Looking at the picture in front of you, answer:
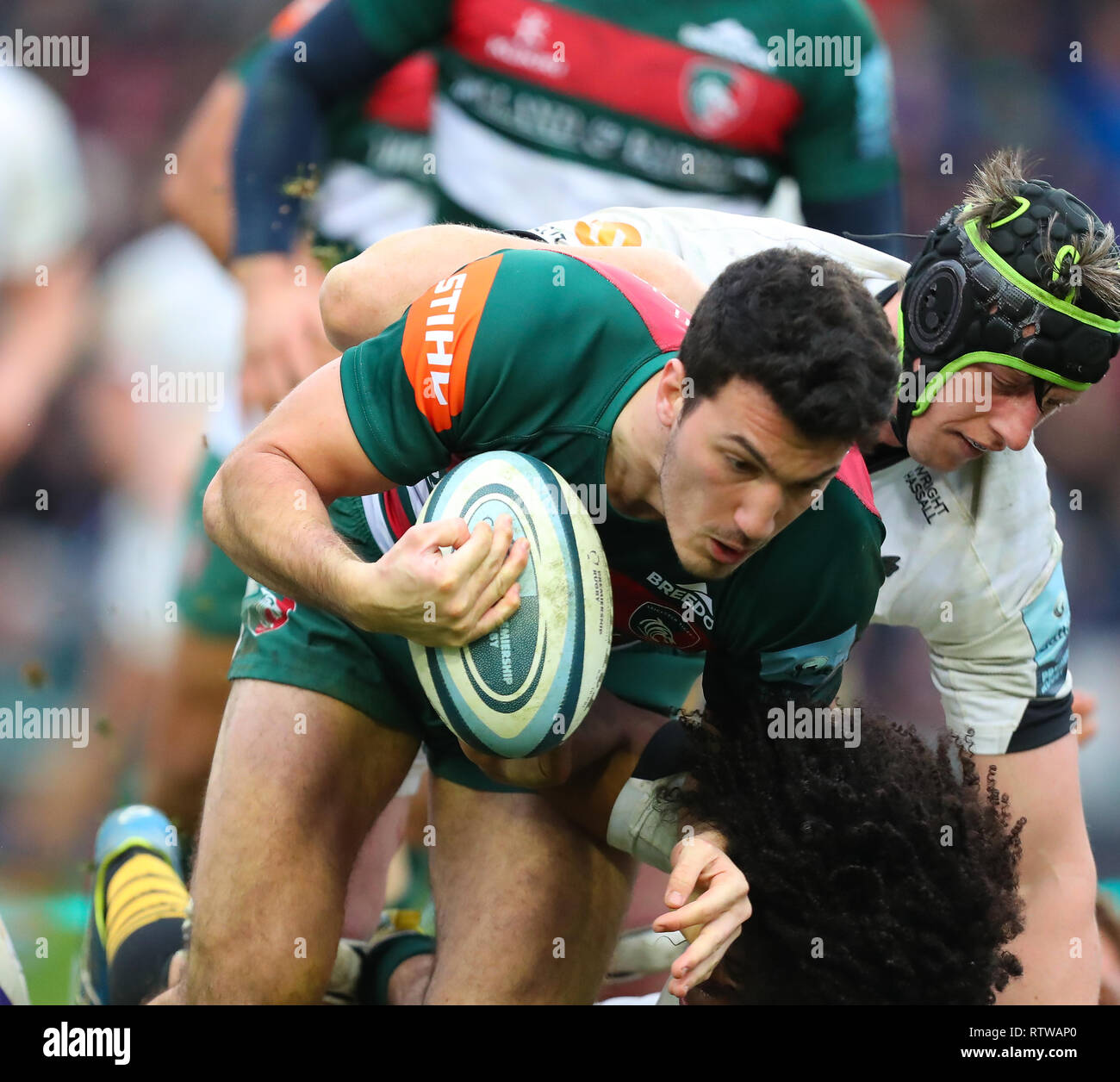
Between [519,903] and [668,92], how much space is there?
275cm

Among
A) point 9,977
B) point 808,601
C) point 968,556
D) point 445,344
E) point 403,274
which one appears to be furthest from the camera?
point 9,977

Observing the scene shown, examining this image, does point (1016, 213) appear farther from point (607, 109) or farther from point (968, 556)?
point (607, 109)

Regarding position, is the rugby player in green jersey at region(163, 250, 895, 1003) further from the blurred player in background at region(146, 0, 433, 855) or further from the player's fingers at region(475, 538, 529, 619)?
the blurred player in background at region(146, 0, 433, 855)

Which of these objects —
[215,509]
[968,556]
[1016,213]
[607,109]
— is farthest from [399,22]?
[968,556]

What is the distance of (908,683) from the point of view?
19.3ft

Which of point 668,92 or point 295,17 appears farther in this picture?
point 295,17

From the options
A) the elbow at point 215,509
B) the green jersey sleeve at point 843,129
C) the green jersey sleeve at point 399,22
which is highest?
the green jersey sleeve at point 399,22

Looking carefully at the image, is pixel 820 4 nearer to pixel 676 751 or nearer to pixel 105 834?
pixel 676 751

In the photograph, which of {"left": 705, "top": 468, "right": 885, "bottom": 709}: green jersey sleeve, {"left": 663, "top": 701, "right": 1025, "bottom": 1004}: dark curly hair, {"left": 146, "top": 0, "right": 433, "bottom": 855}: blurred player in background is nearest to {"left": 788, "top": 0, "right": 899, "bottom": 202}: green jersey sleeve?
{"left": 146, "top": 0, "right": 433, "bottom": 855}: blurred player in background

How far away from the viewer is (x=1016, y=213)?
139 inches

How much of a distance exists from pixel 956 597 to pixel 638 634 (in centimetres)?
107

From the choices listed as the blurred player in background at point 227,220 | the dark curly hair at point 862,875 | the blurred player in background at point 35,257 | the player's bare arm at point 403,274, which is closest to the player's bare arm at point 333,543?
the player's bare arm at point 403,274

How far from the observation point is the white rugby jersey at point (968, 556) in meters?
3.93

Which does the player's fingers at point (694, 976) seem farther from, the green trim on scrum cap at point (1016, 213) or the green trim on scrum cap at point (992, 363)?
the green trim on scrum cap at point (1016, 213)
